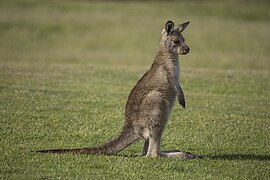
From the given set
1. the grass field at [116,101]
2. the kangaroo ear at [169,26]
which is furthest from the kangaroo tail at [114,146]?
the kangaroo ear at [169,26]

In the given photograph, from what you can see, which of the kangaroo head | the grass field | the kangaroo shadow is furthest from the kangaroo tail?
the kangaroo head

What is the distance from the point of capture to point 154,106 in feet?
32.1

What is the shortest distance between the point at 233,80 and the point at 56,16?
22196 mm

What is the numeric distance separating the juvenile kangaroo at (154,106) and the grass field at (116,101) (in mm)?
211

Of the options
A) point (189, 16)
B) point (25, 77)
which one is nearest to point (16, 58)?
point (25, 77)

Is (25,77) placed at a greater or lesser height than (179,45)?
lesser

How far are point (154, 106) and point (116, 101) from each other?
4973mm

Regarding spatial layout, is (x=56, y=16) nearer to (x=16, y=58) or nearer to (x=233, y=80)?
(x=16, y=58)

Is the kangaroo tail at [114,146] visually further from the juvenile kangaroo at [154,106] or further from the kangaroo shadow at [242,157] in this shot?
the kangaroo shadow at [242,157]

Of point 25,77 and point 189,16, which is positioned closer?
point 25,77

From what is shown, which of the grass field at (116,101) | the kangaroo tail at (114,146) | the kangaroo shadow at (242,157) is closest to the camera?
the grass field at (116,101)

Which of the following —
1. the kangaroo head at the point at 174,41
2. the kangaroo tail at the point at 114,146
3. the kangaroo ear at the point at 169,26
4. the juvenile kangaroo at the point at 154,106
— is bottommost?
the kangaroo tail at the point at 114,146

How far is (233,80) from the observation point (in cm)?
1822

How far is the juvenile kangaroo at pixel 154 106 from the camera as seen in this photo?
9703mm
